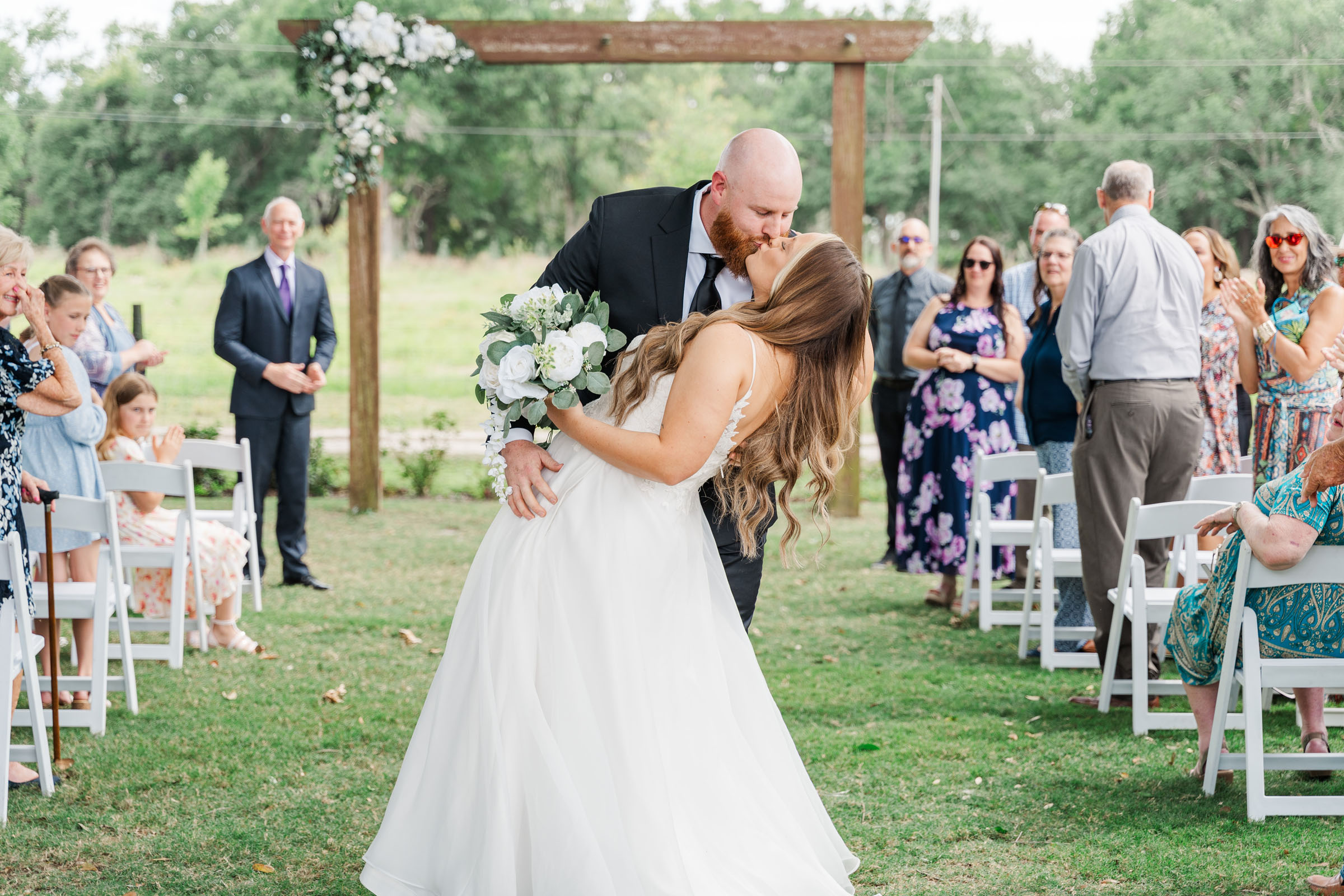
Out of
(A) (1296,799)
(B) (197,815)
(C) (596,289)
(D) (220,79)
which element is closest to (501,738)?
(C) (596,289)

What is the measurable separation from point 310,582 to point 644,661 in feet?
16.8

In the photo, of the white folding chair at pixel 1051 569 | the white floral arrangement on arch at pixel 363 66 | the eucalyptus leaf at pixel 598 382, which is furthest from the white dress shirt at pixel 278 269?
the eucalyptus leaf at pixel 598 382

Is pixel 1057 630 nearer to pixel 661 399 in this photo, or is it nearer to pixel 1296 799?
pixel 1296 799

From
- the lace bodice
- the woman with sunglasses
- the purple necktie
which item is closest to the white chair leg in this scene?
the lace bodice

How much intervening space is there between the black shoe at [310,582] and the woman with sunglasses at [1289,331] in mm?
5184

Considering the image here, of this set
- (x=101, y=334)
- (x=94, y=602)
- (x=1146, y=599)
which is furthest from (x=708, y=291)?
(x=101, y=334)

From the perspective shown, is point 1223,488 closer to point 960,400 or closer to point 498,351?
point 960,400

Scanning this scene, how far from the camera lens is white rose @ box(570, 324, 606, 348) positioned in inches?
111

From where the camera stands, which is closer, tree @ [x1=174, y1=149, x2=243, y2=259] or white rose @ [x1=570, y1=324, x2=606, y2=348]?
white rose @ [x1=570, y1=324, x2=606, y2=348]

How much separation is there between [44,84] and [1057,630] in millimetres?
14065

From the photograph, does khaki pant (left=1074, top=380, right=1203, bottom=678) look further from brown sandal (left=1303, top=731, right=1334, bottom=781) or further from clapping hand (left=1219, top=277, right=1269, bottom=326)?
brown sandal (left=1303, top=731, right=1334, bottom=781)

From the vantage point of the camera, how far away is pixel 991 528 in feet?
21.1

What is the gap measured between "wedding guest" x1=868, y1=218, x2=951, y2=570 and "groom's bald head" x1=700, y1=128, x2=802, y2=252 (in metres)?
5.05

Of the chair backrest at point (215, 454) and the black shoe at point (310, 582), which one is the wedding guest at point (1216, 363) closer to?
the black shoe at point (310, 582)
